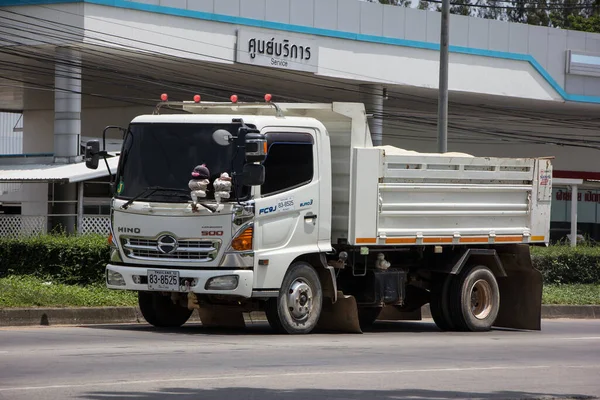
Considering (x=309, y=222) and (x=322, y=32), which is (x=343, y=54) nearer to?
(x=322, y=32)

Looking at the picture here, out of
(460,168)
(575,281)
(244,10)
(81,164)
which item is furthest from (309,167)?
(244,10)

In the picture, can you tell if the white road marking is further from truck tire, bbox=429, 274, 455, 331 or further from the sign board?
the sign board

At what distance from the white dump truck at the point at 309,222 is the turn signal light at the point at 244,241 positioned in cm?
2

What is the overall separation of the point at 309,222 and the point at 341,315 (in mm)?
1598

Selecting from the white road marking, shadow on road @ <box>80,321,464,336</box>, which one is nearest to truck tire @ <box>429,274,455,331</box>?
shadow on road @ <box>80,321,464,336</box>

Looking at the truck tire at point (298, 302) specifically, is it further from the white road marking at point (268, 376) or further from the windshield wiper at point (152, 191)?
the white road marking at point (268, 376)

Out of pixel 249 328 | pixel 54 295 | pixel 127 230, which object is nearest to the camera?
pixel 127 230

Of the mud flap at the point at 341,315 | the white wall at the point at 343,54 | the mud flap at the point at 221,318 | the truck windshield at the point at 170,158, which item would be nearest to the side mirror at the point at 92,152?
the truck windshield at the point at 170,158

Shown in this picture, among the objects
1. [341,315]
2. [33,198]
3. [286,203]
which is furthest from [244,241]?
[33,198]

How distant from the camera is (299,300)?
14117mm

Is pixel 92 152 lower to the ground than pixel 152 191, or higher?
higher

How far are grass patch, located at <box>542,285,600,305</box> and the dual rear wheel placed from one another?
15.9 feet

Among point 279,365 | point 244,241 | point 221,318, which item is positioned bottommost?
point 221,318

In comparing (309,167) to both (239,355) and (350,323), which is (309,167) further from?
(239,355)
